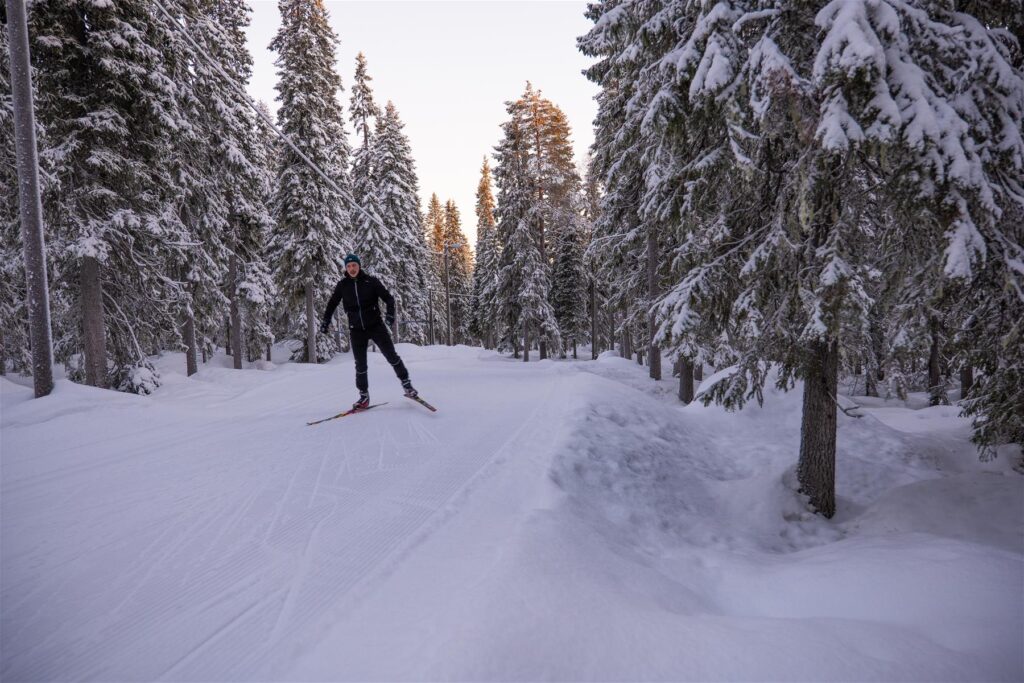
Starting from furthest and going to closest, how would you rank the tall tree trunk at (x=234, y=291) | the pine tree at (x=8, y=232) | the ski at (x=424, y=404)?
the tall tree trunk at (x=234, y=291) → the pine tree at (x=8, y=232) → the ski at (x=424, y=404)

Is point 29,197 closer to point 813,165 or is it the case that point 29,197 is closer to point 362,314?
point 362,314

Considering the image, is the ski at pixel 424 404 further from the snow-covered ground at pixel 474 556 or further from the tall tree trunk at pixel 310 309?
the tall tree trunk at pixel 310 309

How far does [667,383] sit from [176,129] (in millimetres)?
16310

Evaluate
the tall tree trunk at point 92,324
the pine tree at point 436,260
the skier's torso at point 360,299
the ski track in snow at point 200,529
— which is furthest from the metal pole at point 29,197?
the pine tree at point 436,260

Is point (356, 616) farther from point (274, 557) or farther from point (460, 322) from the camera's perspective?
point (460, 322)

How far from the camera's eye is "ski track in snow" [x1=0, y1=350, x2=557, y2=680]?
2.37 meters

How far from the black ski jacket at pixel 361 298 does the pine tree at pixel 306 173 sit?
52.4ft

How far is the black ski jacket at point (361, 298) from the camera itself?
24.6 ft

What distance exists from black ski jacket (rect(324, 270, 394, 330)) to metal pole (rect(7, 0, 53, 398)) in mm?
4410

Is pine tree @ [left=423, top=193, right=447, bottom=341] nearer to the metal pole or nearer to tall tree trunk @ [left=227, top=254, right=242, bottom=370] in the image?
tall tree trunk @ [left=227, top=254, right=242, bottom=370]

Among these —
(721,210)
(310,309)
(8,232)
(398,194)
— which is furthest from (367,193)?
(721,210)

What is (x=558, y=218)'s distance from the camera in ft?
88.2

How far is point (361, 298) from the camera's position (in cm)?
754

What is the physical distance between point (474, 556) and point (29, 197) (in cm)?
924
